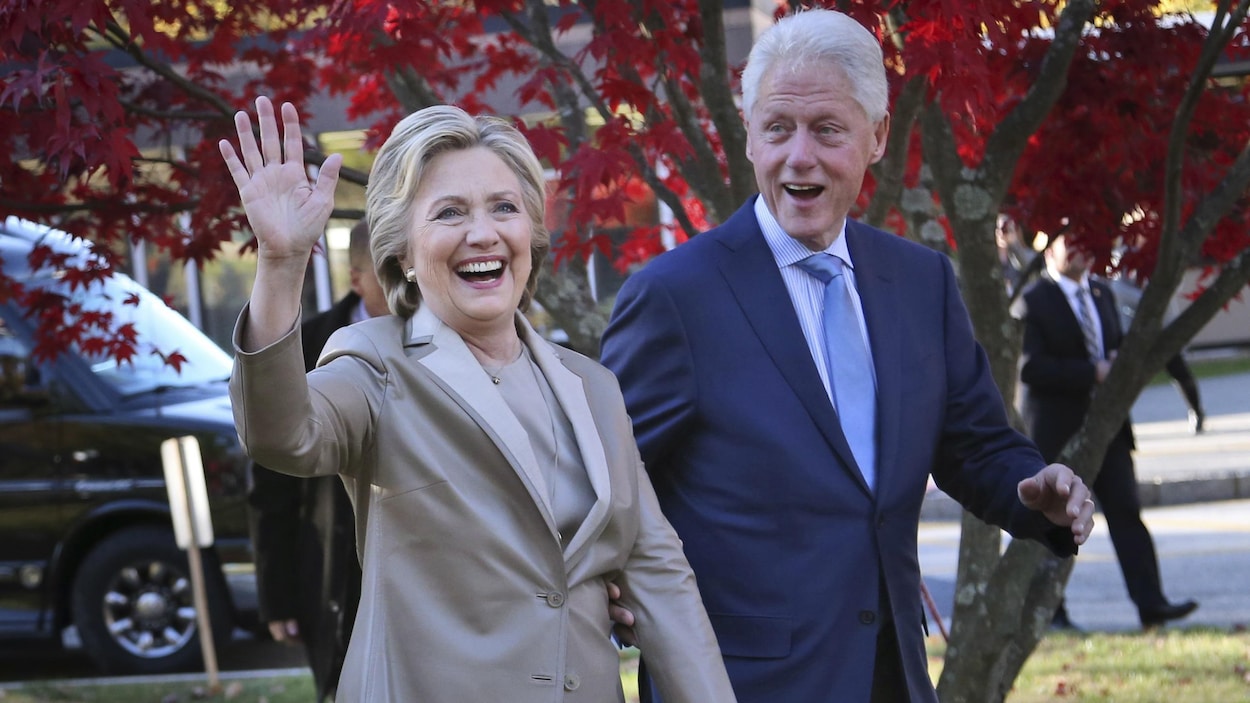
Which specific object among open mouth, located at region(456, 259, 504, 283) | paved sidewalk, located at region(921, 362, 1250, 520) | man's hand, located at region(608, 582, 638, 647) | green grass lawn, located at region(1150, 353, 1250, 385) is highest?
open mouth, located at region(456, 259, 504, 283)

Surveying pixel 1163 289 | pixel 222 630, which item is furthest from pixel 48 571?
pixel 1163 289

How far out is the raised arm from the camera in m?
2.07

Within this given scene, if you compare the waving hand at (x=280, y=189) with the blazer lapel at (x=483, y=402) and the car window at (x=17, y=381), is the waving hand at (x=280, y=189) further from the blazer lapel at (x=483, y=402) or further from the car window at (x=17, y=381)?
the car window at (x=17, y=381)

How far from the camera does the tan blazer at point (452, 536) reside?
7.39ft

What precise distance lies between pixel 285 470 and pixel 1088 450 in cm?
308

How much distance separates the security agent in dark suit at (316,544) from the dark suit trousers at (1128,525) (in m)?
3.95

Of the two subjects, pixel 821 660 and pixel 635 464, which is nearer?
pixel 635 464

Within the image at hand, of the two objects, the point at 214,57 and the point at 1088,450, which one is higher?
the point at 214,57

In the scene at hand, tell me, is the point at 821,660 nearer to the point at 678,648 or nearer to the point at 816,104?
the point at 678,648

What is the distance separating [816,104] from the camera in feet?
9.58

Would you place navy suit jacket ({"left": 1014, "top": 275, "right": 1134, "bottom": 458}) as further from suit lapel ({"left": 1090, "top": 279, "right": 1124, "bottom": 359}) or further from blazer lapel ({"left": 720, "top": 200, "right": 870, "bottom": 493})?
blazer lapel ({"left": 720, "top": 200, "right": 870, "bottom": 493})

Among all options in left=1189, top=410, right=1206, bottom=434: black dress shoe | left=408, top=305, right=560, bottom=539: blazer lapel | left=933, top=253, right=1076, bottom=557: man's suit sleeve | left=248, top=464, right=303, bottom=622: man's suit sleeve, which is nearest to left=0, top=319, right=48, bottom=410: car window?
left=248, top=464, right=303, bottom=622: man's suit sleeve

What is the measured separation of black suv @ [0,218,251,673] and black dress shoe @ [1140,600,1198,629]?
14.1 feet

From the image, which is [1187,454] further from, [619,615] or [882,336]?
[619,615]
